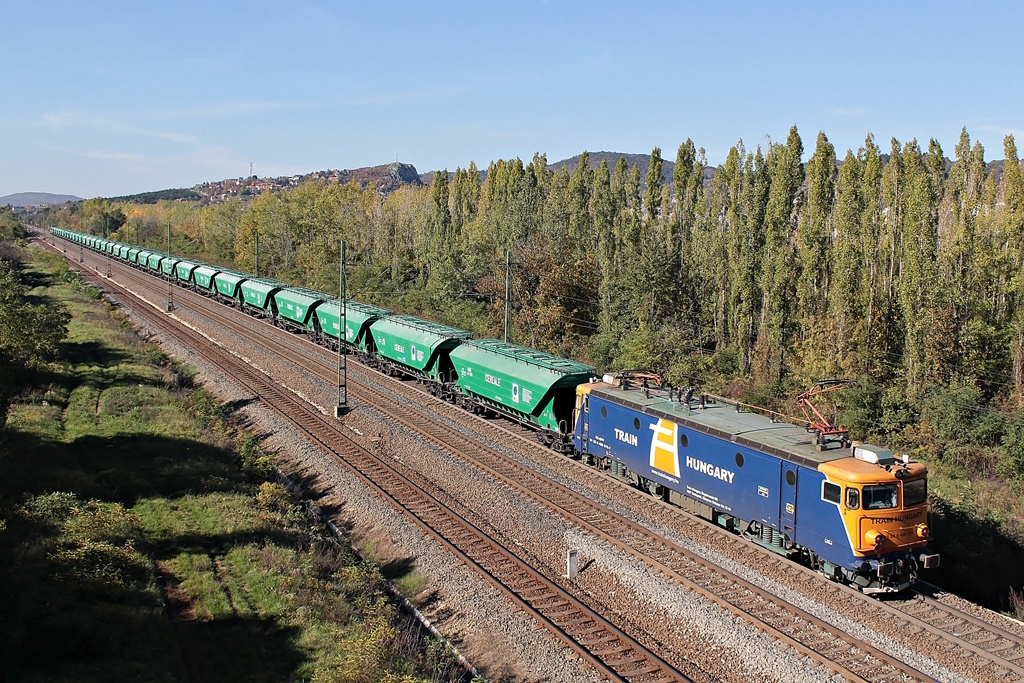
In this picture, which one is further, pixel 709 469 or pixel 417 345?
pixel 417 345

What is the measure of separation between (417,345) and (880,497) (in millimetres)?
24775

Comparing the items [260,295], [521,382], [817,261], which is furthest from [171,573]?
[260,295]

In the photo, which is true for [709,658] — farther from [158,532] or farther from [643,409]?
[158,532]

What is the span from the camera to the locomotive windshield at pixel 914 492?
16031 mm

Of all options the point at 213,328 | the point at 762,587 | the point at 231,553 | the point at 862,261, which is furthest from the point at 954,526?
the point at 213,328

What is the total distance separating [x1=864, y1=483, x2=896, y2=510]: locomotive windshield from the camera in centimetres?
1569

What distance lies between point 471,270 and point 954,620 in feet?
162

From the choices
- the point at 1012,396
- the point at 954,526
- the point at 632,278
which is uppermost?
the point at 632,278

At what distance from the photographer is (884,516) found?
51.7 ft

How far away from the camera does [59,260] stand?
95062mm

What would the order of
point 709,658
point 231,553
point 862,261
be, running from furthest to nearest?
point 862,261
point 231,553
point 709,658

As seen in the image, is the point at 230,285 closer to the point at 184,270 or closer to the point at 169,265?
the point at 184,270

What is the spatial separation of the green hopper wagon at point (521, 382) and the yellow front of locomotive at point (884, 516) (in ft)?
39.8

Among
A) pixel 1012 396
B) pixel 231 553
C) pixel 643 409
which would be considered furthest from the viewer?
pixel 1012 396
